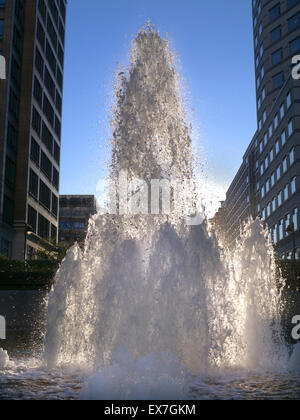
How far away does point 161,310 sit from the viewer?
31.7 feet

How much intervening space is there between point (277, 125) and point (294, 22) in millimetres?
12899

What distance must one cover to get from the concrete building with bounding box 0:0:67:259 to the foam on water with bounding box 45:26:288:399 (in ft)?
88.1

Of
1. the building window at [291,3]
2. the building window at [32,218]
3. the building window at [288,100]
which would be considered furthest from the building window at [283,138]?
the building window at [32,218]

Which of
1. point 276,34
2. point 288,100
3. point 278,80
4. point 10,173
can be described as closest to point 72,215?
point 278,80

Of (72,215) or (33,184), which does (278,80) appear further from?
(72,215)

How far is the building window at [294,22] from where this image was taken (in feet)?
177

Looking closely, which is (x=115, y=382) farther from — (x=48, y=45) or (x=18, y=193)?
(x=48, y=45)

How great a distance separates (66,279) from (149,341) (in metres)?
3.28

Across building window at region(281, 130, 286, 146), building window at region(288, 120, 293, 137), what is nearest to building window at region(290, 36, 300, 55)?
building window at region(281, 130, 286, 146)

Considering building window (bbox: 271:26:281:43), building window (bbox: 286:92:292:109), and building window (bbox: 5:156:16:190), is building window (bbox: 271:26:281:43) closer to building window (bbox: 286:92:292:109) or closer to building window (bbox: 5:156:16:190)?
building window (bbox: 286:92:292:109)
